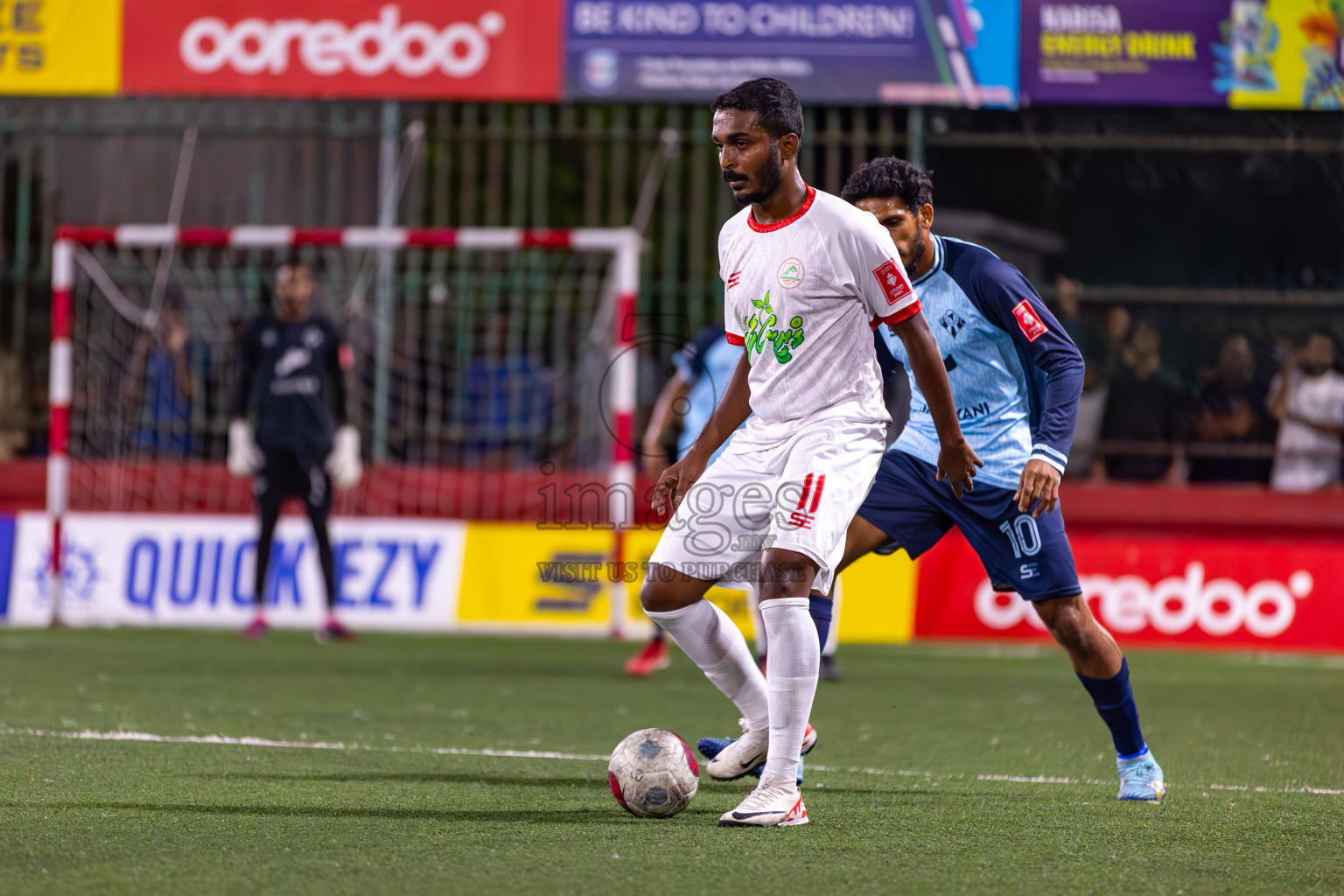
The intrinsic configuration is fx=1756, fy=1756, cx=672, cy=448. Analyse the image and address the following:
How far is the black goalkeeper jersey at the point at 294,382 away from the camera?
10.9 metres

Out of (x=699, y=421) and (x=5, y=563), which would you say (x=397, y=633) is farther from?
(x=699, y=421)

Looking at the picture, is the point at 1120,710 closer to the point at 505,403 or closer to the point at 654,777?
the point at 654,777

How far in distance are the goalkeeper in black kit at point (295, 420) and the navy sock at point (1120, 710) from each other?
639 cm

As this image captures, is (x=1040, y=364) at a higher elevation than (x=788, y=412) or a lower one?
higher

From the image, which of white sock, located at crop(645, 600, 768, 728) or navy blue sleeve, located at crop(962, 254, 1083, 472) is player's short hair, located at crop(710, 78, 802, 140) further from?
white sock, located at crop(645, 600, 768, 728)

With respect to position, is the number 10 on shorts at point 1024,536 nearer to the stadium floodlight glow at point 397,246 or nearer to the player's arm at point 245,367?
the stadium floodlight glow at point 397,246

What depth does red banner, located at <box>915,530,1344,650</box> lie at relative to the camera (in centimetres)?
1138

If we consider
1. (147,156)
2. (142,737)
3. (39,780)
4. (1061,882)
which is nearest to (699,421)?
(142,737)

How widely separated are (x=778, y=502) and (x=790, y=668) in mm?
449

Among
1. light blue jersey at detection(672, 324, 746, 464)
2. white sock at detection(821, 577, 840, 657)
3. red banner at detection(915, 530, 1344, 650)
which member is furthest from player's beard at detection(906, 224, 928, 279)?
red banner at detection(915, 530, 1344, 650)

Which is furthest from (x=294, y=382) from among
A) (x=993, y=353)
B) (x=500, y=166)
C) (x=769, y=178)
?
(x=769, y=178)

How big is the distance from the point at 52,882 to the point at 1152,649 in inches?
348

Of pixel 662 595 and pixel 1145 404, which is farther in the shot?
pixel 1145 404

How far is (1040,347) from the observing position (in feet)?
17.3
